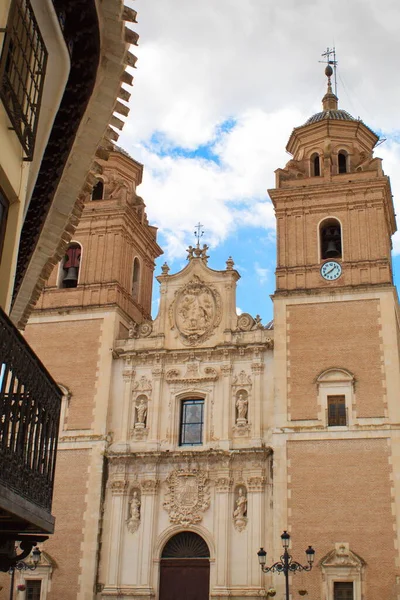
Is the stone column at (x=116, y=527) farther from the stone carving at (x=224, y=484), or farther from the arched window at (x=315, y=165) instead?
the arched window at (x=315, y=165)

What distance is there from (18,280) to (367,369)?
16638 millimetres

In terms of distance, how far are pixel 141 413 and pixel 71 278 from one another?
6.11 metres

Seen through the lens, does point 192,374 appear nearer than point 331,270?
No

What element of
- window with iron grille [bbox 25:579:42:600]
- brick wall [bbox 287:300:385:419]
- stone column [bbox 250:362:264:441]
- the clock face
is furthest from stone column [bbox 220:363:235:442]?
window with iron grille [bbox 25:579:42:600]

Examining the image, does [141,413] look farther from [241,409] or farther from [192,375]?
[241,409]

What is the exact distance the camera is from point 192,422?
2639 cm

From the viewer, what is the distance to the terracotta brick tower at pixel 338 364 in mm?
22594

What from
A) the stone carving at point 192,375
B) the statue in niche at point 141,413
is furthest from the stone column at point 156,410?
the stone carving at point 192,375

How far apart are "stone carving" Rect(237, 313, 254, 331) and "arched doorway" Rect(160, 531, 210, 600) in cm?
672

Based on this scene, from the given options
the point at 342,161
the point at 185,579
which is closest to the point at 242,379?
the point at 185,579

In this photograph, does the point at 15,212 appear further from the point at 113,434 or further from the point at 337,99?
the point at 337,99

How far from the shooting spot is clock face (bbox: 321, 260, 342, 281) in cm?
2647

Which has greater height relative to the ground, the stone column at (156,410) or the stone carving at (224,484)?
the stone column at (156,410)

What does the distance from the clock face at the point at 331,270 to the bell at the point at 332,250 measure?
1.93 ft
